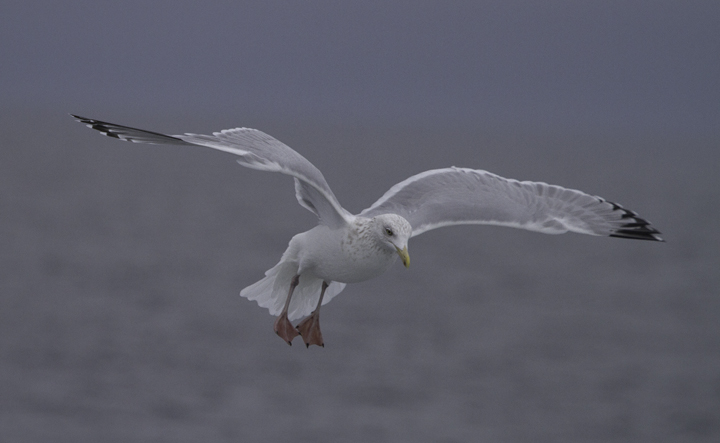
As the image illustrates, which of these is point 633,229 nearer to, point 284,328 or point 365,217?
point 365,217

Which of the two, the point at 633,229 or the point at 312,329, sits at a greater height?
the point at 633,229

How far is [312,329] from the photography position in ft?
26.1

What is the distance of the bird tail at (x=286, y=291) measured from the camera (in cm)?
823

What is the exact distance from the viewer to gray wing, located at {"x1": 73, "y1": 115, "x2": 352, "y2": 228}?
21.2ft

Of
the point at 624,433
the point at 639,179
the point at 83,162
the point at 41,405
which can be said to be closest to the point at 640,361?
the point at 624,433

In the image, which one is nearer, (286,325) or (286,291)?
(286,325)

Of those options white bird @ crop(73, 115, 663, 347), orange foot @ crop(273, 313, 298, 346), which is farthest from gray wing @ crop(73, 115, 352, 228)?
orange foot @ crop(273, 313, 298, 346)

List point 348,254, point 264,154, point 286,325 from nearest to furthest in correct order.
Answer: point 264,154
point 348,254
point 286,325

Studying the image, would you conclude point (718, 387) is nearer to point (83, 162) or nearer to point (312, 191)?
point (312, 191)

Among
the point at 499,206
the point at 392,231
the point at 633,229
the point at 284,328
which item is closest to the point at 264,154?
the point at 392,231

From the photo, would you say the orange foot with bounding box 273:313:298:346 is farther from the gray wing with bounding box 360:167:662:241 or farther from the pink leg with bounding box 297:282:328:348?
the gray wing with bounding box 360:167:662:241

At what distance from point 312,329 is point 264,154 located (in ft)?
5.90

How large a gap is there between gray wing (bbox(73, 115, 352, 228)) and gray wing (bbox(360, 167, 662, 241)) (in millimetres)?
777

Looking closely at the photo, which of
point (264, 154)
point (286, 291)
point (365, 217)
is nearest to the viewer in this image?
point (264, 154)
